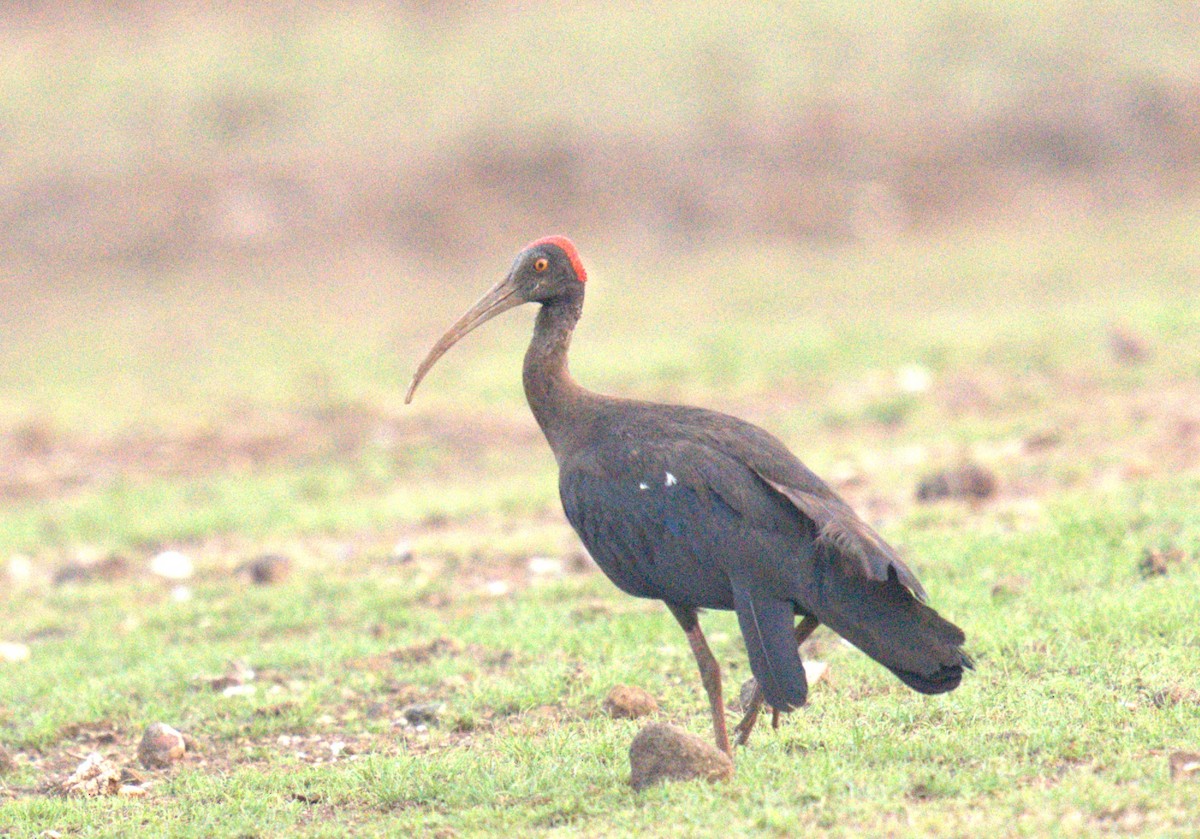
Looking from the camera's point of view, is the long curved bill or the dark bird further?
the long curved bill

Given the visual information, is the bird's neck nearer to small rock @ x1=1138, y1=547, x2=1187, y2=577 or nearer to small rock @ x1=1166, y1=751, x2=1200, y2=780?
small rock @ x1=1166, y1=751, x2=1200, y2=780

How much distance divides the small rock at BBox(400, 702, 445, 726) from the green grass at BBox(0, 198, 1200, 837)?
0.07 meters

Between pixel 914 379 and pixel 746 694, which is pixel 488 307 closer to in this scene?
pixel 746 694

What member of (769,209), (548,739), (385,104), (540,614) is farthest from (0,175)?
(548,739)

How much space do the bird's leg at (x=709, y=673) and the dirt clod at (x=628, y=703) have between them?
0.81 m

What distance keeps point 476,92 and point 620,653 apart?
18308mm

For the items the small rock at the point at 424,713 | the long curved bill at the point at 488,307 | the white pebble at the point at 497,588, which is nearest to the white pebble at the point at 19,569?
the white pebble at the point at 497,588

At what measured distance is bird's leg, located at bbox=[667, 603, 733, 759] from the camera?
5.40m

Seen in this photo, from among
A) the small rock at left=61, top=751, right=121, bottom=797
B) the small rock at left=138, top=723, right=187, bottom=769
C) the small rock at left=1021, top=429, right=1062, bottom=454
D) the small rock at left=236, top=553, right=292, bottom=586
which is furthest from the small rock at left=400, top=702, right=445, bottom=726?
the small rock at left=1021, top=429, right=1062, bottom=454

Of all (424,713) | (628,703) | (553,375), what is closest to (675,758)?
(628,703)

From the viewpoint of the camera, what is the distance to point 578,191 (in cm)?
2241

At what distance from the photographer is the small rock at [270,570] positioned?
9688 millimetres

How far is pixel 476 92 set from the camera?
2456 centimetres

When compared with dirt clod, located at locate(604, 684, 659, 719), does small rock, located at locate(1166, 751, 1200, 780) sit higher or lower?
higher
